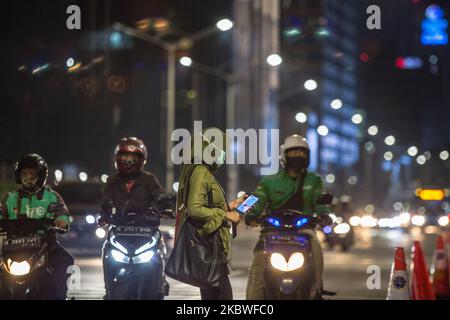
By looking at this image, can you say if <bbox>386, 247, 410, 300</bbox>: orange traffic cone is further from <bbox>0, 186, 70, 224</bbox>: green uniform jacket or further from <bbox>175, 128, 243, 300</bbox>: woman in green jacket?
<bbox>0, 186, 70, 224</bbox>: green uniform jacket

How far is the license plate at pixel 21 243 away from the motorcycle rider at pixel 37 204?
0.27 meters

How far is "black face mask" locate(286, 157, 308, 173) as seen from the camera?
10688mm

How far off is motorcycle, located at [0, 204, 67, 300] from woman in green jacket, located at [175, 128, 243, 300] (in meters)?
1.50

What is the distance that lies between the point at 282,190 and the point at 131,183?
5.40 feet

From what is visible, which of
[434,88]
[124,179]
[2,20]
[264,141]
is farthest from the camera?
[434,88]

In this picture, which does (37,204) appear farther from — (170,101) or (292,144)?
(170,101)

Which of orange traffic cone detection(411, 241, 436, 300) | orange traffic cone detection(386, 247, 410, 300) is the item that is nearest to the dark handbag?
orange traffic cone detection(386, 247, 410, 300)

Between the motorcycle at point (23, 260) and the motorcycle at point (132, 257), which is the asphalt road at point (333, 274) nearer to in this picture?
the motorcycle at point (132, 257)

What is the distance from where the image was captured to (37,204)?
35.1 ft

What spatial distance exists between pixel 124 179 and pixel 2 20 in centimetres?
2222

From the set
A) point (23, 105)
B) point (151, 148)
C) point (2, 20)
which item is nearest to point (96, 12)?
point (151, 148)

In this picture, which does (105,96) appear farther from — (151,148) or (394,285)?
(394,285)

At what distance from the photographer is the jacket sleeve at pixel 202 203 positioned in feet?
30.1

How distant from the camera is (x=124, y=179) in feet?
37.3
